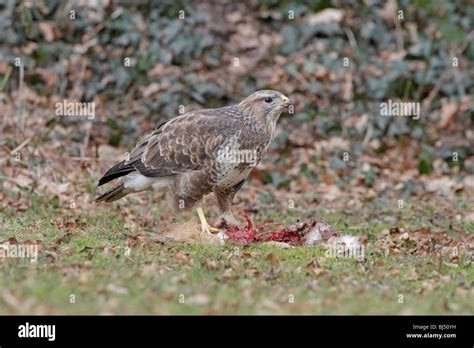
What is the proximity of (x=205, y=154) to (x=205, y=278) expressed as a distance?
7.15 feet

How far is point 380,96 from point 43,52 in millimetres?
5609

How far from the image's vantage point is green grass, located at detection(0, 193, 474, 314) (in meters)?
6.32

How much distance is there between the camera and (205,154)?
914 centimetres

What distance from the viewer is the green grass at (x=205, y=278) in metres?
6.32

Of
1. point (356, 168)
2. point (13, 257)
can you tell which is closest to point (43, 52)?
point (356, 168)

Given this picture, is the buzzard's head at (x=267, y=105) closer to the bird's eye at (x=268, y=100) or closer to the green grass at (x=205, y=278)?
the bird's eye at (x=268, y=100)

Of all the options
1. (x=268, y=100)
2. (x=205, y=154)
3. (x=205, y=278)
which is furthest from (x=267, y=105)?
(x=205, y=278)

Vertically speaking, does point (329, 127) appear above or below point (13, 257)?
above

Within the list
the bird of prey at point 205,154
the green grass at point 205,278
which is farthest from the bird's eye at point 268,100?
the green grass at point 205,278

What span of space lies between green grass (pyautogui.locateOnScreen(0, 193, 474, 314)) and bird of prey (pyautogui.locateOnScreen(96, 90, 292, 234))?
0.62 metres

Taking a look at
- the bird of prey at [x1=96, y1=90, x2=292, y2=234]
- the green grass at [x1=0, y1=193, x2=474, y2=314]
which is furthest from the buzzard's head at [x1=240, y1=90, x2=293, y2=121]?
the green grass at [x1=0, y1=193, x2=474, y2=314]

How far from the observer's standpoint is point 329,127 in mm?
14523

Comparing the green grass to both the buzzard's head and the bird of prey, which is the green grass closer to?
the bird of prey

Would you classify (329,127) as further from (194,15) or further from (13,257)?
(13,257)
